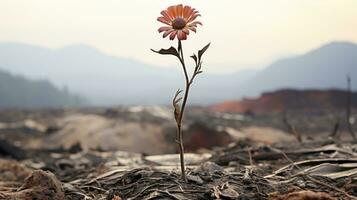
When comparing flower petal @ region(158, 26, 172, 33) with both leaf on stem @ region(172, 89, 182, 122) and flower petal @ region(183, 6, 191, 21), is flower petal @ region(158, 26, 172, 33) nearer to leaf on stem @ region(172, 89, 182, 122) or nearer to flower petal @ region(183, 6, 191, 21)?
flower petal @ region(183, 6, 191, 21)

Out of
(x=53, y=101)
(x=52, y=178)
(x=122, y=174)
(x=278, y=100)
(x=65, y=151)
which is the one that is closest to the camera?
(x=52, y=178)

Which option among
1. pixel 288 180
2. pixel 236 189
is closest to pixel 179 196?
pixel 236 189

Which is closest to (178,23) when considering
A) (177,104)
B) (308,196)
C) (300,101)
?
(177,104)

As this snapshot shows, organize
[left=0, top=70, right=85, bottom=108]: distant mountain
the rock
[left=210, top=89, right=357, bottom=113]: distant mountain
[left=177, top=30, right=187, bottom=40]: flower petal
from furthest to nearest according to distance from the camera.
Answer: [left=0, top=70, right=85, bottom=108]: distant mountain → [left=210, top=89, right=357, bottom=113]: distant mountain → [left=177, top=30, right=187, bottom=40]: flower petal → the rock

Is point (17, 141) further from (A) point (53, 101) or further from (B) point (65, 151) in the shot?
(A) point (53, 101)

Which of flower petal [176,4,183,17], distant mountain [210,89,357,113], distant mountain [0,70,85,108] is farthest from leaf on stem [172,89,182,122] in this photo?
distant mountain [0,70,85,108]

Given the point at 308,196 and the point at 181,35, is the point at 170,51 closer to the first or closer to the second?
the point at 181,35

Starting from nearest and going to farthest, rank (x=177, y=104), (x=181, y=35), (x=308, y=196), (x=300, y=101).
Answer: (x=308, y=196)
(x=181, y=35)
(x=177, y=104)
(x=300, y=101)
